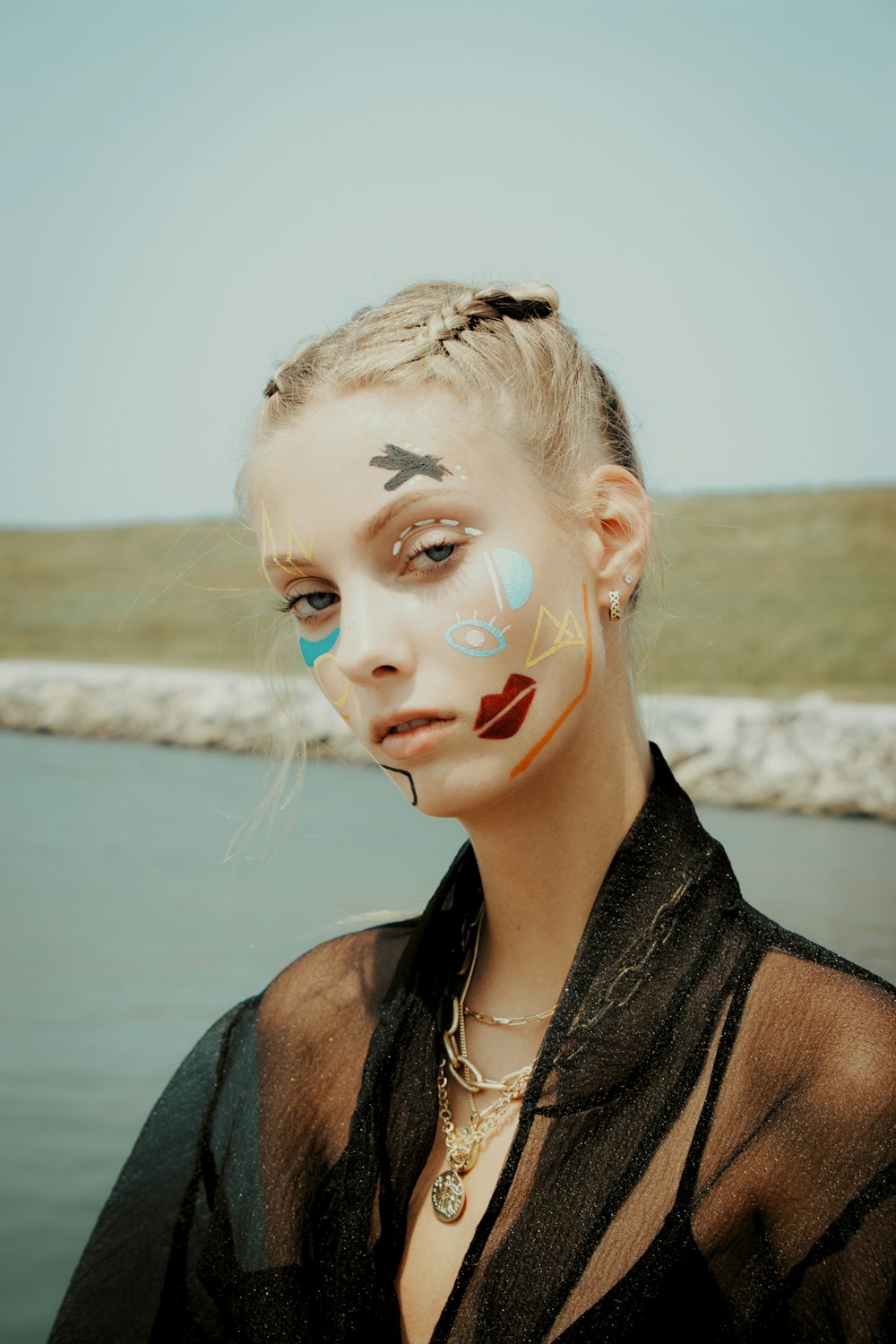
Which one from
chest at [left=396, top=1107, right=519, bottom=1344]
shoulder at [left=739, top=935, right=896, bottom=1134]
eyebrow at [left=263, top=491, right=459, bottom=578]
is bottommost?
chest at [left=396, top=1107, right=519, bottom=1344]

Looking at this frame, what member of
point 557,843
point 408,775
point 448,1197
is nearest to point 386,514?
point 408,775

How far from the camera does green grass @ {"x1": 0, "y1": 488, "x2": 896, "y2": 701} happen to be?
304 inches

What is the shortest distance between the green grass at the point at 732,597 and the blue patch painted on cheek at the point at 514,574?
592cm

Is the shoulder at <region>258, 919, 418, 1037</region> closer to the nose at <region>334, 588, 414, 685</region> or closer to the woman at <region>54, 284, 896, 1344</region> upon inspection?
the woman at <region>54, 284, 896, 1344</region>

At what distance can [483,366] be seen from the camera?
1.03 m

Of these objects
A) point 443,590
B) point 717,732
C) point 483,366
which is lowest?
point 717,732

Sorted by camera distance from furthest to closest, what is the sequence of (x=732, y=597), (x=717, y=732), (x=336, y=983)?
(x=732, y=597) < (x=717, y=732) < (x=336, y=983)

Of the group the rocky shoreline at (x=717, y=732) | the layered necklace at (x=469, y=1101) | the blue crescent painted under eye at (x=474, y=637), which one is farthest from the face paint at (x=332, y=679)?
the rocky shoreline at (x=717, y=732)

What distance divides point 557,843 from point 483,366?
0.42 meters

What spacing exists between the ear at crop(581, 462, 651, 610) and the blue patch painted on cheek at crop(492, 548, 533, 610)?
0.29 feet

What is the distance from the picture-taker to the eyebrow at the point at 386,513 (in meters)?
0.98

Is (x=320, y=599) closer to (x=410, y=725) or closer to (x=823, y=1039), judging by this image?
(x=410, y=725)

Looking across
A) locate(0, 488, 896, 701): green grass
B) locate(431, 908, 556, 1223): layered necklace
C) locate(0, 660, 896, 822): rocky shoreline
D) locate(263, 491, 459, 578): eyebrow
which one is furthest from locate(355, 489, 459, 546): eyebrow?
locate(0, 488, 896, 701): green grass

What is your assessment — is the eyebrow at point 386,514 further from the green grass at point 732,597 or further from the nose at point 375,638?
the green grass at point 732,597
